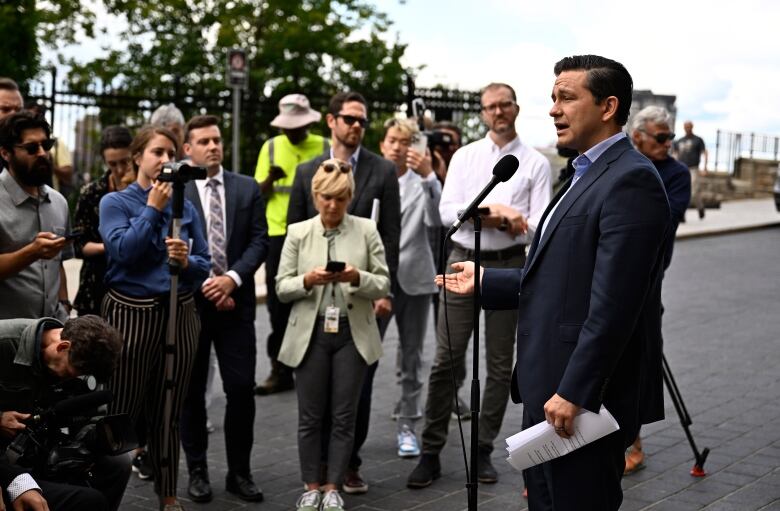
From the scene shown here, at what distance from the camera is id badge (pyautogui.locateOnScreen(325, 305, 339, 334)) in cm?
670

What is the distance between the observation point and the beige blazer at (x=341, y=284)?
6762 millimetres

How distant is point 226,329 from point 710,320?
25.3 feet

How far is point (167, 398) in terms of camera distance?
21.0 ft

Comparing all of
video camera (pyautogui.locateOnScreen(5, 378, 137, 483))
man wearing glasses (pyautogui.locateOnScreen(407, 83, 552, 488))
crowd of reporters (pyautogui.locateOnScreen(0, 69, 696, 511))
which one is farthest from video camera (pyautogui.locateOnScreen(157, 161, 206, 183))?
man wearing glasses (pyautogui.locateOnScreen(407, 83, 552, 488))

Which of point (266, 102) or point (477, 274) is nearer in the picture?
point (477, 274)

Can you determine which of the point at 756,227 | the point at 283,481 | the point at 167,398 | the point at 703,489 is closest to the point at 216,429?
the point at 283,481

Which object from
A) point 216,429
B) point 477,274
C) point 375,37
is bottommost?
point 216,429

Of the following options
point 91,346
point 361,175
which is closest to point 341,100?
point 361,175

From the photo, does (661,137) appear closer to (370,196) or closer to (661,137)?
(661,137)

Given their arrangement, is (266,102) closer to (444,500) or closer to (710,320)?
(710,320)

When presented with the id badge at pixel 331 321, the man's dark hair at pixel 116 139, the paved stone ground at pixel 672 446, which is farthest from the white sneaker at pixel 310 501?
the man's dark hair at pixel 116 139

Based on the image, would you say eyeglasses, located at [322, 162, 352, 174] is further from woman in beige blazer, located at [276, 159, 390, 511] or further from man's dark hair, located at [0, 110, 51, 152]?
man's dark hair, located at [0, 110, 51, 152]

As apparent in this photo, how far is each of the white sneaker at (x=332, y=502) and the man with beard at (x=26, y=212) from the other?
1755 millimetres

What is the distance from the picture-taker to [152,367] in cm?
668
